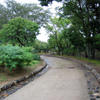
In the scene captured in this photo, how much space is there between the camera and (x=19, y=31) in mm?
12555

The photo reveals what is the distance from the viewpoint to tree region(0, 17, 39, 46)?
12156 mm

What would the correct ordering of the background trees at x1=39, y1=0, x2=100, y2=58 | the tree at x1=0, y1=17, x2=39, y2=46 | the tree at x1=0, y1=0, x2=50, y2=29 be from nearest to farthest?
the background trees at x1=39, y1=0, x2=100, y2=58 → the tree at x1=0, y1=17, x2=39, y2=46 → the tree at x1=0, y1=0, x2=50, y2=29

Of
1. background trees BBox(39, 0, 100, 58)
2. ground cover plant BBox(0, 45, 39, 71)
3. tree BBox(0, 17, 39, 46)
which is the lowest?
ground cover plant BBox(0, 45, 39, 71)

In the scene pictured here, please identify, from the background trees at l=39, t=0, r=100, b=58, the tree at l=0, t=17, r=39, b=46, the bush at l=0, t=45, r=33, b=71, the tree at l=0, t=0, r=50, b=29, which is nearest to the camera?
the bush at l=0, t=45, r=33, b=71

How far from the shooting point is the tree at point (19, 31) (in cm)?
1216

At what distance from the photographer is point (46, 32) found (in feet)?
79.8

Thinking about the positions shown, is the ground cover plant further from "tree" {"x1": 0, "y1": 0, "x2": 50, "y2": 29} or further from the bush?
"tree" {"x1": 0, "y1": 0, "x2": 50, "y2": 29}

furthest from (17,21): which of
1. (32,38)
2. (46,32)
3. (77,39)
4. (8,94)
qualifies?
(46,32)

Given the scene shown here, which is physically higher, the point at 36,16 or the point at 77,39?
the point at 36,16

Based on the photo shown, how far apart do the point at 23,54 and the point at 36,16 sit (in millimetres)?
16626

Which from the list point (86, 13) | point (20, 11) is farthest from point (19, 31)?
point (20, 11)

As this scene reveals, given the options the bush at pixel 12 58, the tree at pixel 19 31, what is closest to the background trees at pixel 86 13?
the tree at pixel 19 31

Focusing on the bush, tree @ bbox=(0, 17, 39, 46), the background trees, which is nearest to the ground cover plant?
the bush

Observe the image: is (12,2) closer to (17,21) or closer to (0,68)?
(17,21)
